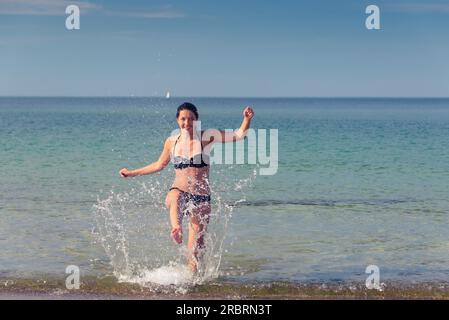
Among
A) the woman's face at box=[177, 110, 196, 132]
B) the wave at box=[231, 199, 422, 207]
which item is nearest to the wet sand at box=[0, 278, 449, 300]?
the woman's face at box=[177, 110, 196, 132]

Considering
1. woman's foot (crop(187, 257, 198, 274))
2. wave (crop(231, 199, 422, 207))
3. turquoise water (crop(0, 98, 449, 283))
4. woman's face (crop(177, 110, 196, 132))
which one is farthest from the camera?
wave (crop(231, 199, 422, 207))

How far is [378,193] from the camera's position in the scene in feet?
56.0

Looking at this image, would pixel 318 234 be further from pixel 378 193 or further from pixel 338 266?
pixel 378 193

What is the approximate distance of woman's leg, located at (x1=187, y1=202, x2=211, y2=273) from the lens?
862 centimetres

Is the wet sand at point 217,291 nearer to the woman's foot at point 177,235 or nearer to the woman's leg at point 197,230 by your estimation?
the woman's leg at point 197,230

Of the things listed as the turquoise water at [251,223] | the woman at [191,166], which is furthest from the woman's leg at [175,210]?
the turquoise water at [251,223]

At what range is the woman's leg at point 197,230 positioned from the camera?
28.3 feet

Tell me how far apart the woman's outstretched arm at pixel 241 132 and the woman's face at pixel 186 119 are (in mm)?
352

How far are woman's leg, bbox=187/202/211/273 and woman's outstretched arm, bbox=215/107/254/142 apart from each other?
0.78 metres

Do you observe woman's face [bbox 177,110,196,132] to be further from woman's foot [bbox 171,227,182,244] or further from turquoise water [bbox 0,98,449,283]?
turquoise water [bbox 0,98,449,283]

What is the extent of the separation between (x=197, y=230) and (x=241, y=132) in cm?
127

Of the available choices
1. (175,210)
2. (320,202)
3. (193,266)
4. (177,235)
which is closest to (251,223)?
(320,202)
